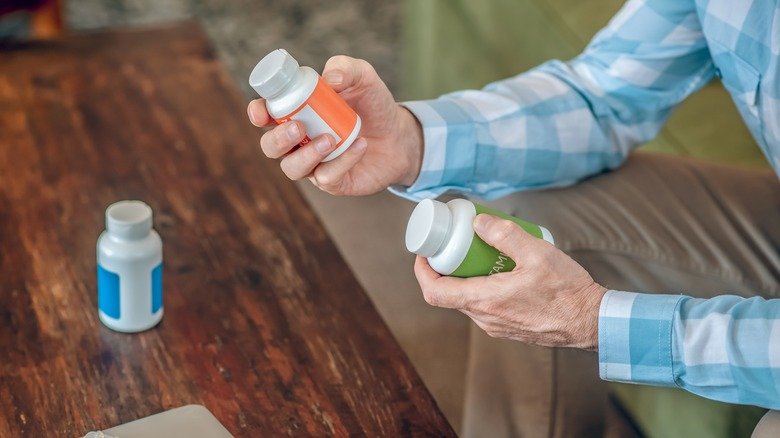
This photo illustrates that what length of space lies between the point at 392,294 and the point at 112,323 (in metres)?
0.76

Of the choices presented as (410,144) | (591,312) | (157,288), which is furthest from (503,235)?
(157,288)

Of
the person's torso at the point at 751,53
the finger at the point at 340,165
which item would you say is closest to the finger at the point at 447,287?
the finger at the point at 340,165

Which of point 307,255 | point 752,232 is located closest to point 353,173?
point 307,255

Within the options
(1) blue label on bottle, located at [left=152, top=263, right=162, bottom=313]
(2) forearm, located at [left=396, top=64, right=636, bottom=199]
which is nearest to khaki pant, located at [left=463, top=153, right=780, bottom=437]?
(2) forearm, located at [left=396, top=64, right=636, bottom=199]

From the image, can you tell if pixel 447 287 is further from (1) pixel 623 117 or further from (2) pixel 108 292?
(1) pixel 623 117

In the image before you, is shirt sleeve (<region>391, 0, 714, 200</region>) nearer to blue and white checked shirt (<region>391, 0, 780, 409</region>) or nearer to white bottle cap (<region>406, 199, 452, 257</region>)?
blue and white checked shirt (<region>391, 0, 780, 409</region>)

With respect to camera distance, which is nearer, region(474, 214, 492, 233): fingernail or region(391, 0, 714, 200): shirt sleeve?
region(474, 214, 492, 233): fingernail

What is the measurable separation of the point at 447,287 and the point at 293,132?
0.62 ft

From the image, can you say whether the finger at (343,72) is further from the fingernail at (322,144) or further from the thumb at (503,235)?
the thumb at (503,235)

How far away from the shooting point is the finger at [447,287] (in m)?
0.87

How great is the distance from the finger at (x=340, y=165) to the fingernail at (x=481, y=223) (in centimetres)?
15

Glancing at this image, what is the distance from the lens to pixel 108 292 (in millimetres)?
984

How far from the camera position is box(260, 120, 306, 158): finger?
34.2 inches

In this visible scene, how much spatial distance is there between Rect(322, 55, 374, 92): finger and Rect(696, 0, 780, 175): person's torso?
405 millimetres
